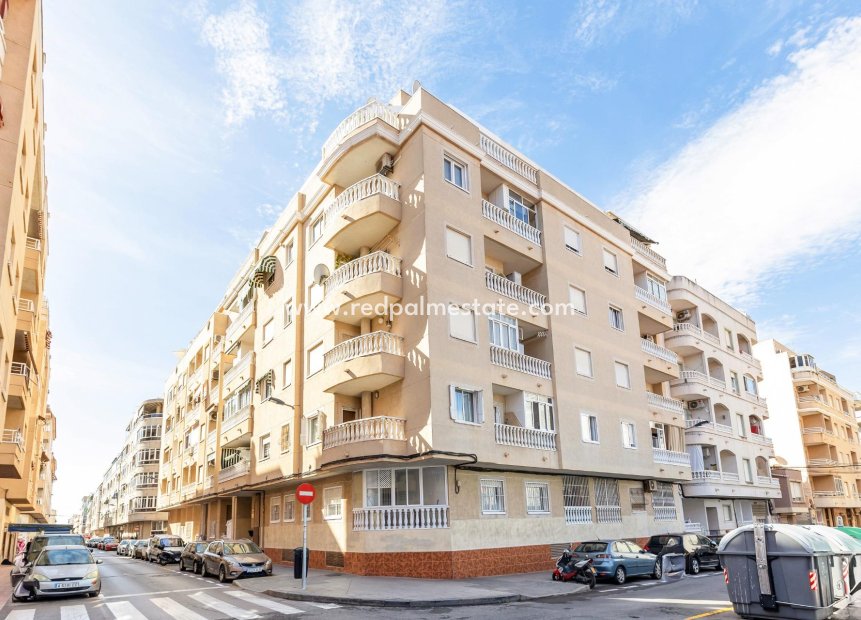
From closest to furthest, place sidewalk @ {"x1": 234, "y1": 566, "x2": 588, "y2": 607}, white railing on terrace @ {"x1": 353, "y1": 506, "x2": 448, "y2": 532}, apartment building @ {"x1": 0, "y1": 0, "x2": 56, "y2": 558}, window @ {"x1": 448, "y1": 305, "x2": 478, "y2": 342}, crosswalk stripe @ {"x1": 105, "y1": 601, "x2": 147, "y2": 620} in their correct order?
crosswalk stripe @ {"x1": 105, "y1": 601, "x2": 147, "y2": 620} < sidewalk @ {"x1": 234, "y1": 566, "x2": 588, "y2": 607} < apartment building @ {"x1": 0, "y1": 0, "x2": 56, "y2": 558} < white railing on terrace @ {"x1": 353, "y1": 506, "x2": 448, "y2": 532} < window @ {"x1": 448, "y1": 305, "x2": 478, "y2": 342}

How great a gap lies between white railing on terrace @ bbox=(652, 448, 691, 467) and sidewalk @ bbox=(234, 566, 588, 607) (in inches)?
412

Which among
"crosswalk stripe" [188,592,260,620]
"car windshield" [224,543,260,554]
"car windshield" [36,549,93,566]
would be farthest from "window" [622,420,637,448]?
"car windshield" [36,549,93,566]

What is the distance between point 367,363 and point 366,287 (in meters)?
2.69

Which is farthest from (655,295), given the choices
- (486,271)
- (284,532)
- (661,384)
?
(284,532)

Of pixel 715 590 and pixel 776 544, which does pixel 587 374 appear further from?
pixel 776 544

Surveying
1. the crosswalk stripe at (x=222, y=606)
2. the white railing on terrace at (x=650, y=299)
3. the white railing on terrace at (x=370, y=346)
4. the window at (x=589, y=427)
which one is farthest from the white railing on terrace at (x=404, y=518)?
the white railing on terrace at (x=650, y=299)

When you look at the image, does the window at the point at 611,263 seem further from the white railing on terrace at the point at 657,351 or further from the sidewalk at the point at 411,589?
the sidewalk at the point at 411,589

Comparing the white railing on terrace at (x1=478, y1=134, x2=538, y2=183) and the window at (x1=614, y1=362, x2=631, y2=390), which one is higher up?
the white railing on terrace at (x1=478, y1=134, x2=538, y2=183)

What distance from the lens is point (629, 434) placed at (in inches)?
1078

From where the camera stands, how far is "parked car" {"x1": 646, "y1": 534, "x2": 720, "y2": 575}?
21062mm

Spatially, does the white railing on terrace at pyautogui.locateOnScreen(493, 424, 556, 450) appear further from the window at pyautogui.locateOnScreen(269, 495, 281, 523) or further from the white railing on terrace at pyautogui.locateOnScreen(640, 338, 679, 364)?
the window at pyautogui.locateOnScreen(269, 495, 281, 523)

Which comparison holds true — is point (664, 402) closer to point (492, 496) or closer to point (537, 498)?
point (537, 498)

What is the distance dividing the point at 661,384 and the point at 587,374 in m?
9.58

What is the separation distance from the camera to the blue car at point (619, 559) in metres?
17.9
